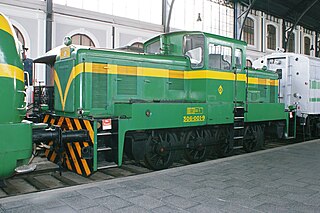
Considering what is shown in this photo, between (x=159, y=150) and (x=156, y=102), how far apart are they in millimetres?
1038

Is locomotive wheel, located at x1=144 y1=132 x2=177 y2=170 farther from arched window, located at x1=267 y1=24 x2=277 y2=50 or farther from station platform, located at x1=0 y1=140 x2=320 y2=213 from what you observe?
arched window, located at x1=267 y1=24 x2=277 y2=50

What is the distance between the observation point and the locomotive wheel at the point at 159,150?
22.5 feet

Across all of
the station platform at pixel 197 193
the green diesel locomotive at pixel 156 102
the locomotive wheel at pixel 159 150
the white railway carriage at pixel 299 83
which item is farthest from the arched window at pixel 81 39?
the station platform at pixel 197 193

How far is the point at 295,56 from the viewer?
1238 cm

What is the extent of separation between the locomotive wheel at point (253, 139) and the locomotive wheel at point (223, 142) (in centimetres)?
90

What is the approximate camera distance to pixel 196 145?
302 inches

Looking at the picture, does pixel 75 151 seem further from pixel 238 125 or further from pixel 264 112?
pixel 264 112

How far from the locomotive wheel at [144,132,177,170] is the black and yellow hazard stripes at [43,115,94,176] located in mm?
1385

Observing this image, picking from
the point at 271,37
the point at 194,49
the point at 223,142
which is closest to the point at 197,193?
the point at 223,142

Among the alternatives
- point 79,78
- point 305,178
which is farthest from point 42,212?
point 305,178

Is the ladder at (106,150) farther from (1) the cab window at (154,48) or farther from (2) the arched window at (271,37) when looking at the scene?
(2) the arched window at (271,37)

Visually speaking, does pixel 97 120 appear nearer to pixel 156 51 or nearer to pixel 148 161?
pixel 148 161

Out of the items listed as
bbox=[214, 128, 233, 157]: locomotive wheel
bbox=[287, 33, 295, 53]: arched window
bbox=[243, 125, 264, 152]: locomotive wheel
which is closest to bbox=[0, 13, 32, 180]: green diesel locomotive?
bbox=[214, 128, 233, 157]: locomotive wheel

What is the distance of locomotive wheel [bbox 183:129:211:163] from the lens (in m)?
7.60
